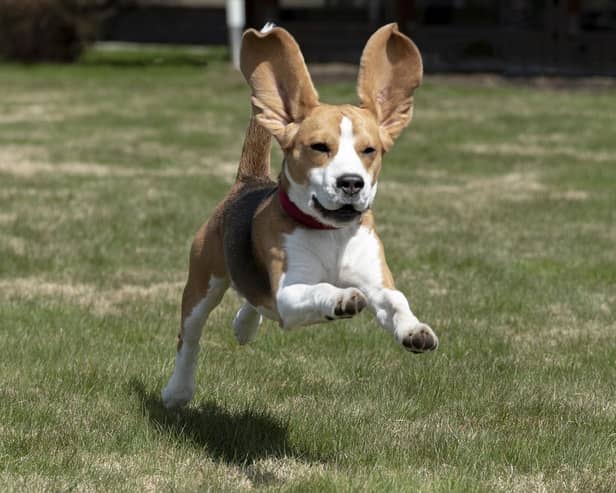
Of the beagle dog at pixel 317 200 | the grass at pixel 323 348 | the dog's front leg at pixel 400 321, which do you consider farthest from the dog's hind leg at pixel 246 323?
the dog's front leg at pixel 400 321

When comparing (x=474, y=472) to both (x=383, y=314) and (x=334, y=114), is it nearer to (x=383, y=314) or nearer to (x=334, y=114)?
(x=383, y=314)

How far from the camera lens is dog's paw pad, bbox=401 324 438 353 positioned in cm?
484

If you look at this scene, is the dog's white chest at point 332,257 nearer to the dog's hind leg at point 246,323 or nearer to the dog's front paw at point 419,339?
the dog's front paw at point 419,339

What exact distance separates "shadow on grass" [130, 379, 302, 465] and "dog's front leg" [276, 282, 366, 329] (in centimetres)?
81

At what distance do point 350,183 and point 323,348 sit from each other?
2.95 metres

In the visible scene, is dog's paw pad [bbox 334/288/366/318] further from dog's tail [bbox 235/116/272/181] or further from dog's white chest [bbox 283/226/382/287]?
dog's tail [bbox 235/116/272/181]

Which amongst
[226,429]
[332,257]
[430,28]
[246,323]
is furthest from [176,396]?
[430,28]

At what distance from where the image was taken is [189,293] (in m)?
6.36

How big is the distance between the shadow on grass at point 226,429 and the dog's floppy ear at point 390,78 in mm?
1499

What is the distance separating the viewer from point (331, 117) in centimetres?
534

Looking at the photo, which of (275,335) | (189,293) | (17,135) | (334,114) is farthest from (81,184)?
(334,114)

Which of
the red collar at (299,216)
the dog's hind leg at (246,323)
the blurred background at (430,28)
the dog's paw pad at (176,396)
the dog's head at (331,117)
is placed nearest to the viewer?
the dog's head at (331,117)

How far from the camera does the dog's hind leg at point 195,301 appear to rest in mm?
6238

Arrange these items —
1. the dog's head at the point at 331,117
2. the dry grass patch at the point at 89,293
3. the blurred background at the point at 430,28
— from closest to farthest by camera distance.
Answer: the dog's head at the point at 331,117 < the dry grass patch at the point at 89,293 < the blurred background at the point at 430,28
